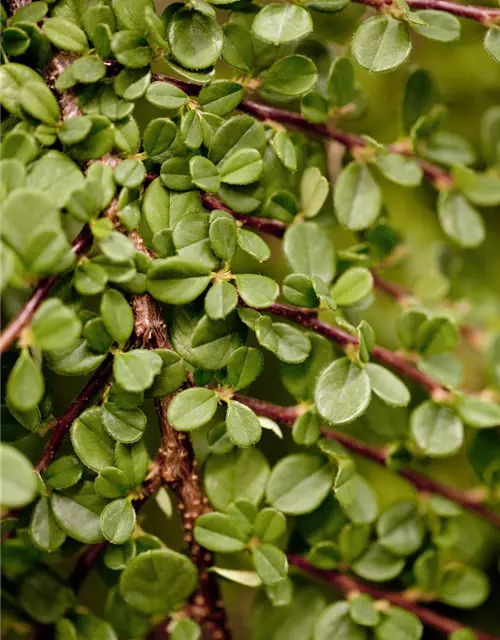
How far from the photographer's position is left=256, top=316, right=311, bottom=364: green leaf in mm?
599

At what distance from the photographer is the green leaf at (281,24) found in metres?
0.60

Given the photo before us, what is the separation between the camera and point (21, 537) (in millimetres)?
647

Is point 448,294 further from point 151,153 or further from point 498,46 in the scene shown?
point 151,153

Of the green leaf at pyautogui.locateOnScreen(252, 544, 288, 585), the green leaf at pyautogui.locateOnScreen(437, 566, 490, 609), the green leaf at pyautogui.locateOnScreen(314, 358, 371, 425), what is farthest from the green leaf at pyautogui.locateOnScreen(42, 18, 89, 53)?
the green leaf at pyautogui.locateOnScreen(437, 566, 490, 609)

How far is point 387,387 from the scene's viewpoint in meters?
0.65

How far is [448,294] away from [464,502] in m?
0.30

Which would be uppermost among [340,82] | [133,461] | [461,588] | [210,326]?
→ [340,82]

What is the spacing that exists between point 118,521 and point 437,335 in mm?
377

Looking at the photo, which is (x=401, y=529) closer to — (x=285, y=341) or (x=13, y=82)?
(x=285, y=341)

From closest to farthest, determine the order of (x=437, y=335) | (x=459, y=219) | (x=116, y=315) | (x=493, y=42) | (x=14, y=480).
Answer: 1. (x=14, y=480)
2. (x=116, y=315)
3. (x=493, y=42)
4. (x=437, y=335)
5. (x=459, y=219)

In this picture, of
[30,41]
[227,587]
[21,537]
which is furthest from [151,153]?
[227,587]

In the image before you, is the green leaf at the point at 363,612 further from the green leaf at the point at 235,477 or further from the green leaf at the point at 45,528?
the green leaf at the point at 45,528

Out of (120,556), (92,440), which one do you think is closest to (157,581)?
(120,556)

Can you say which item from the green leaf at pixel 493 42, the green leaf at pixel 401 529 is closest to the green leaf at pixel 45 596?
the green leaf at pixel 401 529
